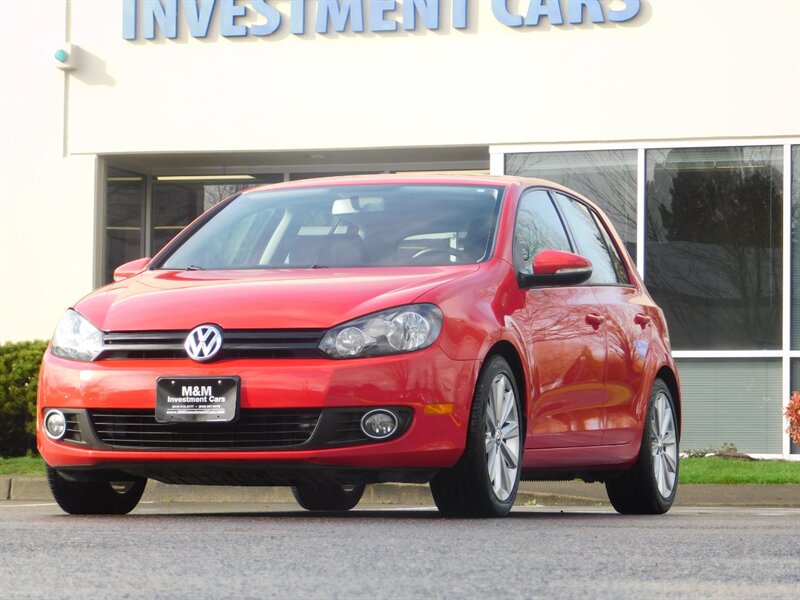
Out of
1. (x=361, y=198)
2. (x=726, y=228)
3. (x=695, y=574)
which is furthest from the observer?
(x=726, y=228)

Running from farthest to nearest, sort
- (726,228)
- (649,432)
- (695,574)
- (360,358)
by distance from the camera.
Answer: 1. (726,228)
2. (649,432)
3. (360,358)
4. (695,574)

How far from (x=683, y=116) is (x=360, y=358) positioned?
36.1 feet

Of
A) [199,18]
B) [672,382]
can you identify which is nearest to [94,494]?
[672,382]

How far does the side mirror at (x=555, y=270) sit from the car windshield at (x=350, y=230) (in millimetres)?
229

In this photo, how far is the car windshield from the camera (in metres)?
7.82

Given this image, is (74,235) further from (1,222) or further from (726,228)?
(726,228)

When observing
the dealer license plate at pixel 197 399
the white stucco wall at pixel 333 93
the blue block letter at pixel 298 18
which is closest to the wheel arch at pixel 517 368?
the dealer license plate at pixel 197 399

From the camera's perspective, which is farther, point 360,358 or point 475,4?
point 475,4

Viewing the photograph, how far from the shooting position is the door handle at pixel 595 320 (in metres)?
8.30

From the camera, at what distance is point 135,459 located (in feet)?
23.3

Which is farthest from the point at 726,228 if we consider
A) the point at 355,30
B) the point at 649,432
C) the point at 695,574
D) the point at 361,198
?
the point at 695,574

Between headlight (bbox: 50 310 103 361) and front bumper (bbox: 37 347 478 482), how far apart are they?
8cm

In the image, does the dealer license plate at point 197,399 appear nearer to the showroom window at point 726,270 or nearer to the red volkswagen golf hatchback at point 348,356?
the red volkswagen golf hatchback at point 348,356

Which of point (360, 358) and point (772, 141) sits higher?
point (772, 141)
